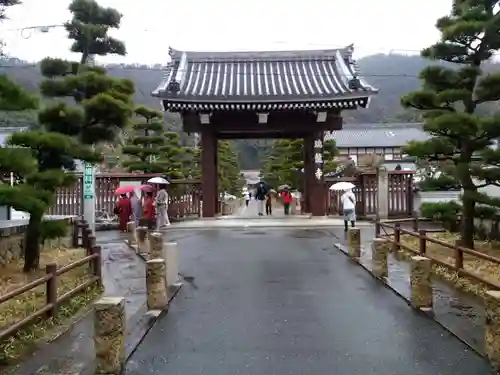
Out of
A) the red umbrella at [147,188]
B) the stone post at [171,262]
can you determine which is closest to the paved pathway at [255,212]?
the red umbrella at [147,188]

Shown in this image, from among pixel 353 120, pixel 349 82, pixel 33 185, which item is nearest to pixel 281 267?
pixel 33 185

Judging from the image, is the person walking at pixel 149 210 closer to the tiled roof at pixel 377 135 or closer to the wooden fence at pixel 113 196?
the wooden fence at pixel 113 196

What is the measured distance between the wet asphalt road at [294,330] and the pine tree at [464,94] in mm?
2996

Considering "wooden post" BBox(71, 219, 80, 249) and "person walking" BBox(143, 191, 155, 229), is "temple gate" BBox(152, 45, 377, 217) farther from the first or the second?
"wooden post" BBox(71, 219, 80, 249)

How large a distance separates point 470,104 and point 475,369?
8179 millimetres

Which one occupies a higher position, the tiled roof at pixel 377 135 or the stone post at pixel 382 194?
the tiled roof at pixel 377 135

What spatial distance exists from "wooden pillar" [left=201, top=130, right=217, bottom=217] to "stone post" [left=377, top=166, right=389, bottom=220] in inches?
267

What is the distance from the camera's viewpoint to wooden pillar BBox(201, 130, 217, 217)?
2433cm

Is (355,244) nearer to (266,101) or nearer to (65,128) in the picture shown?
(65,128)

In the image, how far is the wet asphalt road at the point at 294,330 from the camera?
20.2ft

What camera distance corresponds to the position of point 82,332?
7582mm

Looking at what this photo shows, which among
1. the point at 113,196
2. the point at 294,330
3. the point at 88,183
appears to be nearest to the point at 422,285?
the point at 294,330

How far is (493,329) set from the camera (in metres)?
6.04

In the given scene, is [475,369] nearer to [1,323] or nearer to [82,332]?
[82,332]
